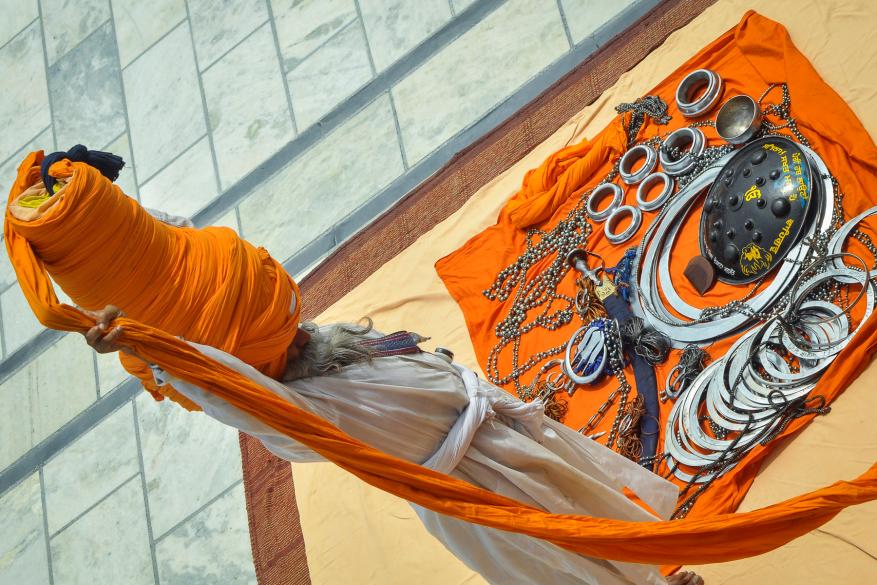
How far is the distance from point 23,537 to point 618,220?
10.7 ft

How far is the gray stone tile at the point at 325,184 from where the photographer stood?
5062mm

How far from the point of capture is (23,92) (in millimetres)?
6703

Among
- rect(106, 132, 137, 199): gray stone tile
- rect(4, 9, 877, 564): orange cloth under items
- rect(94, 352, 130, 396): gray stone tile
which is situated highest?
rect(4, 9, 877, 564): orange cloth under items

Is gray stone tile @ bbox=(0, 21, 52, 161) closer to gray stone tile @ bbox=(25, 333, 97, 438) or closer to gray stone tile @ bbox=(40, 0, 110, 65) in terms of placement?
gray stone tile @ bbox=(40, 0, 110, 65)

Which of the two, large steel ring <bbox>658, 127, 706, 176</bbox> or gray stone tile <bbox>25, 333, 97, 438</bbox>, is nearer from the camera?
large steel ring <bbox>658, 127, 706, 176</bbox>

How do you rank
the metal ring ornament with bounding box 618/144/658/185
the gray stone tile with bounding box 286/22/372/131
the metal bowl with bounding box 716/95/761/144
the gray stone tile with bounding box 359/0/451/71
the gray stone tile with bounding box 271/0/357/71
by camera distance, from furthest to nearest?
the gray stone tile with bounding box 271/0/357/71
the gray stone tile with bounding box 286/22/372/131
the gray stone tile with bounding box 359/0/451/71
the metal ring ornament with bounding box 618/144/658/185
the metal bowl with bounding box 716/95/761/144

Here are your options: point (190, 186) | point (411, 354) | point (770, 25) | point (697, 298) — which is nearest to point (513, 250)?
point (697, 298)

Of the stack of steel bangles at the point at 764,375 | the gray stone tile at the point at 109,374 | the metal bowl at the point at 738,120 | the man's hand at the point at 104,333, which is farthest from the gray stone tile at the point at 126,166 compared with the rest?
the man's hand at the point at 104,333

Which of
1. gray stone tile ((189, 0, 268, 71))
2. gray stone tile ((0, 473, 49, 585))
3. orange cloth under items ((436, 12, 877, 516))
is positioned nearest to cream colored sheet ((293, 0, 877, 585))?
orange cloth under items ((436, 12, 877, 516))

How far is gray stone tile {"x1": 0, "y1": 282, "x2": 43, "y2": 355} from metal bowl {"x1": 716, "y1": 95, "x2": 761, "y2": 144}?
12.8 ft

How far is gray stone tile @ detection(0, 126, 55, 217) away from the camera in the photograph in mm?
6336

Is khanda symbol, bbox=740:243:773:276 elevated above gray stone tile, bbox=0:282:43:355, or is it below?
above

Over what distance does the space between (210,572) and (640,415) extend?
82.0 inches

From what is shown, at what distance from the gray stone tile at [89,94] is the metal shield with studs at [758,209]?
401 cm
